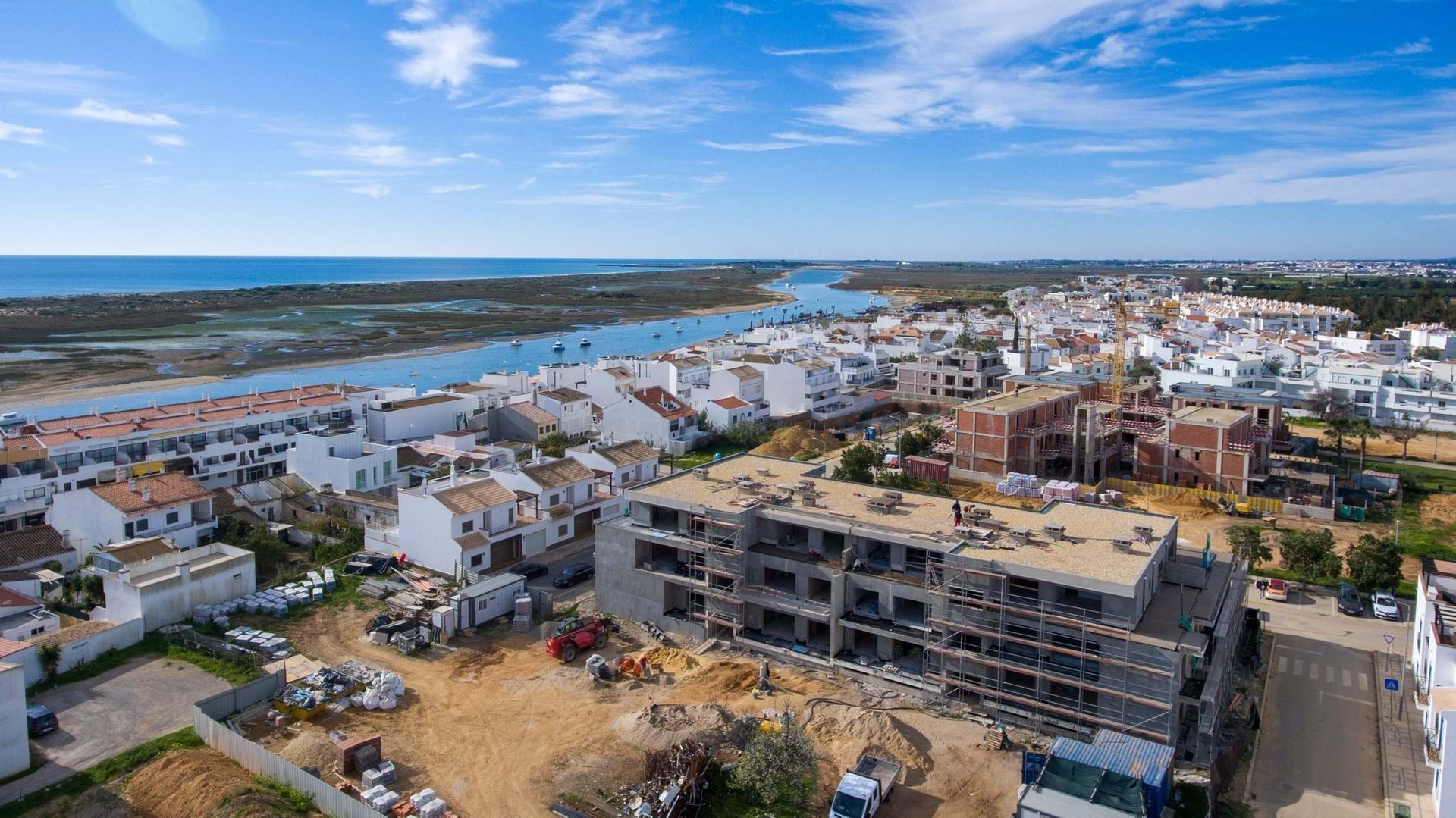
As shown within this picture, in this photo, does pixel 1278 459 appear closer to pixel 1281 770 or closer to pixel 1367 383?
pixel 1367 383

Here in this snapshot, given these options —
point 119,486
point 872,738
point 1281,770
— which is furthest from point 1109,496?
point 119,486

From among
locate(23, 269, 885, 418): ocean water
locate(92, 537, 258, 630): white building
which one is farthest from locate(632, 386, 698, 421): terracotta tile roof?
locate(92, 537, 258, 630): white building

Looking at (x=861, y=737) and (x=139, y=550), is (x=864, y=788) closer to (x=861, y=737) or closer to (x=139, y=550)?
(x=861, y=737)

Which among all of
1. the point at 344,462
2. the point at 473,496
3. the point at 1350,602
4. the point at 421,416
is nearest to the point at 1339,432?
the point at 1350,602

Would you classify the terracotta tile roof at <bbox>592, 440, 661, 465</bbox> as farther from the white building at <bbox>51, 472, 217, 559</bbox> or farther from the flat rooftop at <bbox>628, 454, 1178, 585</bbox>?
the white building at <bbox>51, 472, 217, 559</bbox>

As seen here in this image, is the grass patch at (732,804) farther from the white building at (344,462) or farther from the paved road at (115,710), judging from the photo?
the white building at (344,462)

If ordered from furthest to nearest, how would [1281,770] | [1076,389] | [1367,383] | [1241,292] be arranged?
[1241,292] < [1367,383] < [1076,389] < [1281,770]
